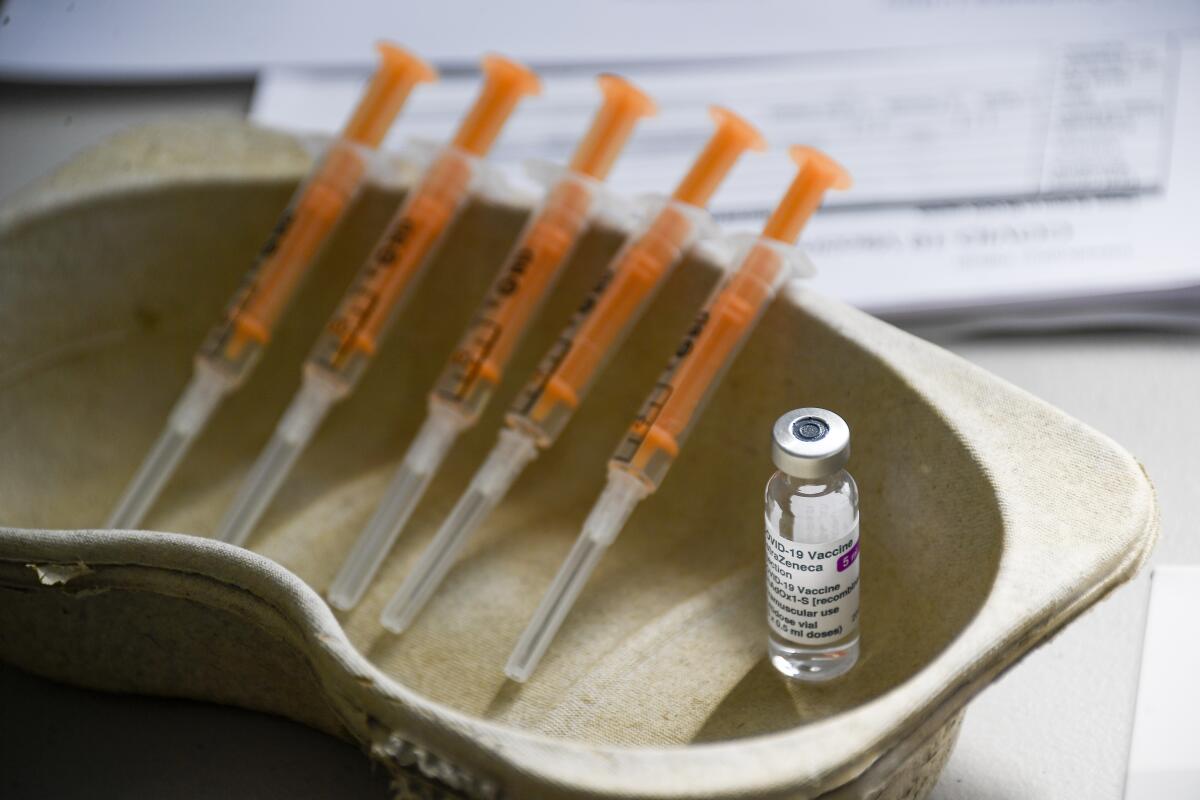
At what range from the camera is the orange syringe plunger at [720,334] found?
0.46 meters

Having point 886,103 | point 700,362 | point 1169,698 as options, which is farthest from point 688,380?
point 886,103

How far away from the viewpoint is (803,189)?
0.47 metres

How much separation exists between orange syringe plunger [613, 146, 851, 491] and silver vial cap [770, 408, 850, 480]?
8 centimetres

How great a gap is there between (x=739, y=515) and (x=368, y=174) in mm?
218

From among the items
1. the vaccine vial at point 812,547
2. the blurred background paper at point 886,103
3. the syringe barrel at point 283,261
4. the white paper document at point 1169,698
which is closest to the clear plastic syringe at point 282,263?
the syringe barrel at point 283,261

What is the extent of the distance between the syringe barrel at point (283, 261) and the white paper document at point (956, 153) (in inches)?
5.4

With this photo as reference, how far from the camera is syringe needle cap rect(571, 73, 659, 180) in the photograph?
499 millimetres

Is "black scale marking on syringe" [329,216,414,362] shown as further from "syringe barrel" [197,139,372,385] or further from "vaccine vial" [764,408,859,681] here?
"vaccine vial" [764,408,859,681]

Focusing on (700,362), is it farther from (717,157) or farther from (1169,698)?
(1169,698)

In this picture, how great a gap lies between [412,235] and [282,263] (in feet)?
0.19

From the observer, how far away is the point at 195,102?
79 centimetres

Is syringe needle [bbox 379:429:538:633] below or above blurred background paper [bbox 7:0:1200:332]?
below

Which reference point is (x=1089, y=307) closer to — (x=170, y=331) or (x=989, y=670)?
(x=989, y=670)

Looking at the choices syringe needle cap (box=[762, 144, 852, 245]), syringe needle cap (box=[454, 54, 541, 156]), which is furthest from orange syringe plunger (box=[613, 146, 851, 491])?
syringe needle cap (box=[454, 54, 541, 156])
